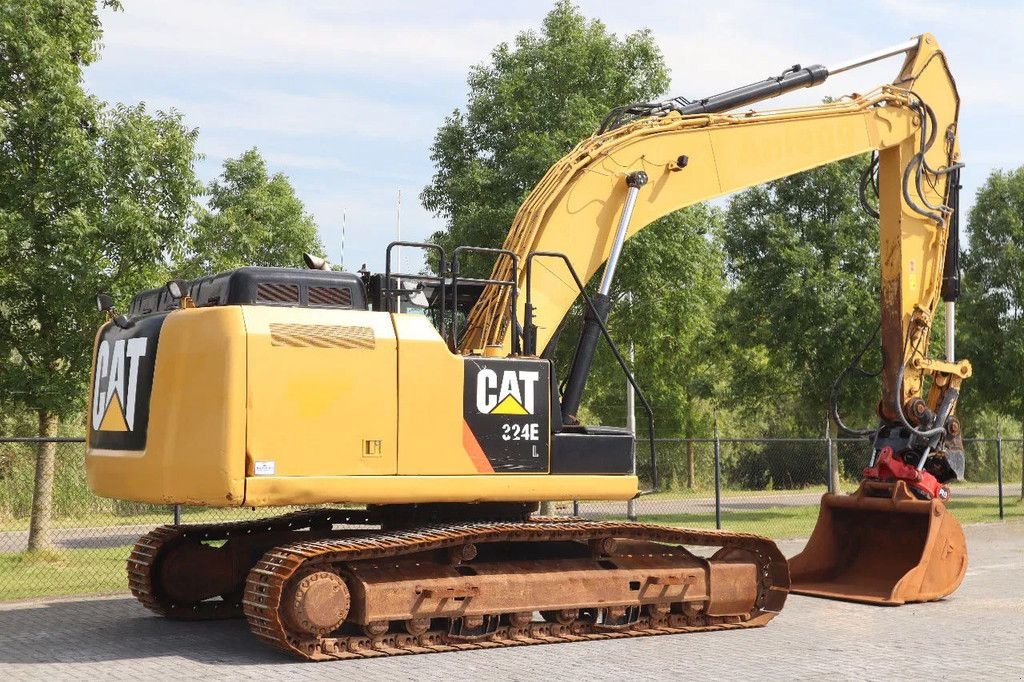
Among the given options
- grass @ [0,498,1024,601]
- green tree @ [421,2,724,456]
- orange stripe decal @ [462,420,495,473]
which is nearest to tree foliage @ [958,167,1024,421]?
grass @ [0,498,1024,601]

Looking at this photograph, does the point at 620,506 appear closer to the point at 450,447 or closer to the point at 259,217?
the point at 259,217

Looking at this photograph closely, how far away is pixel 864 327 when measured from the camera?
86.7 feet

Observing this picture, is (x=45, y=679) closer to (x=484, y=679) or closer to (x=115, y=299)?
(x=484, y=679)

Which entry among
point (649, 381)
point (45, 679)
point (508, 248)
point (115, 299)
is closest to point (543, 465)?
point (508, 248)

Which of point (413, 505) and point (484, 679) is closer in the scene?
point (484, 679)

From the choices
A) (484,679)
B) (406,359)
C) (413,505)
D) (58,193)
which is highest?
(58,193)

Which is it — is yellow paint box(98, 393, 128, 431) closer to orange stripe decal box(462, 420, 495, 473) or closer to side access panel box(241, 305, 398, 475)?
side access panel box(241, 305, 398, 475)

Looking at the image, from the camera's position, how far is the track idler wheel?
9289mm

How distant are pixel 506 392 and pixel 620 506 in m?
16.3

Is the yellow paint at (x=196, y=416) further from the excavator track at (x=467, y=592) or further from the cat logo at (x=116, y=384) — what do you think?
the excavator track at (x=467, y=592)

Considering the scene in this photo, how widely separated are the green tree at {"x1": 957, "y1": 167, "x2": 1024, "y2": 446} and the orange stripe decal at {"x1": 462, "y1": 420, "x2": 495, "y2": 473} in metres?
24.1

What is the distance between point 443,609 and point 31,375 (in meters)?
8.60

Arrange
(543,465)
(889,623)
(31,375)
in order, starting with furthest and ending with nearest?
(31,375) < (889,623) < (543,465)

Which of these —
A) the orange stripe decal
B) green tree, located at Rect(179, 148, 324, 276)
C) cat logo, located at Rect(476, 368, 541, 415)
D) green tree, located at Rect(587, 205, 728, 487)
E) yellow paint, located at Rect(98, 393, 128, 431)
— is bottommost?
the orange stripe decal
